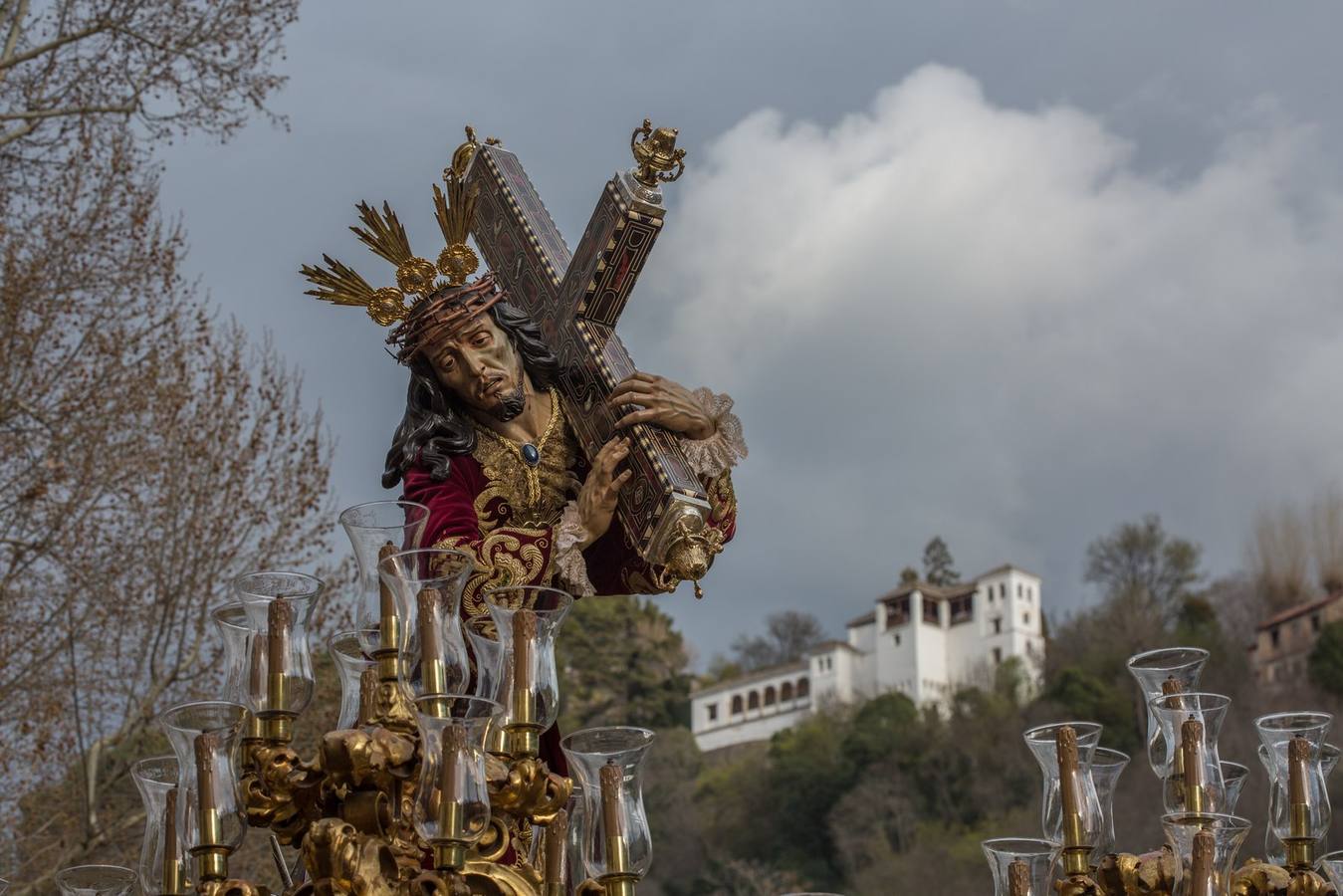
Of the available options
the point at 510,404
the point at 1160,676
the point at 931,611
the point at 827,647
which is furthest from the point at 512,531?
the point at 931,611

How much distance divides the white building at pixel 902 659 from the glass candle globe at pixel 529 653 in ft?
280

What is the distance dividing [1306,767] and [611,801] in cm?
182

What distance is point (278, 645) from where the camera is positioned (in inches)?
176

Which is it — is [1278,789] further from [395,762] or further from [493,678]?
[395,762]

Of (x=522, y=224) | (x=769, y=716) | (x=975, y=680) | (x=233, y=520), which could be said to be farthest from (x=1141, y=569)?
(x=522, y=224)

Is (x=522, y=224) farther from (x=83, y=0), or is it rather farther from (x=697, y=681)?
(x=697, y=681)

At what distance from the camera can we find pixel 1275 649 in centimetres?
7950

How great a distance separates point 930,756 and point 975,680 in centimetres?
1925

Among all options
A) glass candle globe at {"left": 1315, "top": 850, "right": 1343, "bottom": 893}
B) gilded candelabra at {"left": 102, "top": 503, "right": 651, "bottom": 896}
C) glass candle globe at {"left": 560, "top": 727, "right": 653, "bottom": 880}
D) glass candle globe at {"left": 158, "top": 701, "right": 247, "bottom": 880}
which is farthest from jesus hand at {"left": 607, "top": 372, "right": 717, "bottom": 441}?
glass candle globe at {"left": 1315, "top": 850, "right": 1343, "bottom": 893}

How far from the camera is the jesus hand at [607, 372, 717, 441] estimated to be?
5.95 metres

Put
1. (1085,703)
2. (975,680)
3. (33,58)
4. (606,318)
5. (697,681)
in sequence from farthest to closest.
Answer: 1. (697,681)
2. (975,680)
3. (1085,703)
4. (33,58)
5. (606,318)

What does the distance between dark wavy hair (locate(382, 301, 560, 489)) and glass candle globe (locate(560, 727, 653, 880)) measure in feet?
6.69

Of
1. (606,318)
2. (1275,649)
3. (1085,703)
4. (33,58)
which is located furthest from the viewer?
(1275,649)

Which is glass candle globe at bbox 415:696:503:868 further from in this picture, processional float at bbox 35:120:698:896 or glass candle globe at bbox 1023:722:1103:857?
glass candle globe at bbox 1023:722:1103:857
